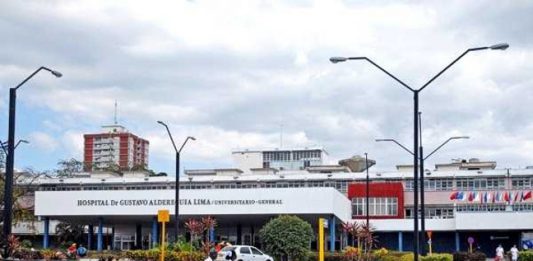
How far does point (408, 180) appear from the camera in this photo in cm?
9269

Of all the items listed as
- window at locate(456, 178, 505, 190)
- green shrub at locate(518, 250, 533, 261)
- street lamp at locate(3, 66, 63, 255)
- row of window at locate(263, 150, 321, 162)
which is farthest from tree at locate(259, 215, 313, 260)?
row of window at locate(263, 150, 321, 162)

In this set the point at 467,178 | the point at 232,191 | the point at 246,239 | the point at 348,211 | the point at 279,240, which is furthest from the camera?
the point at 467,178

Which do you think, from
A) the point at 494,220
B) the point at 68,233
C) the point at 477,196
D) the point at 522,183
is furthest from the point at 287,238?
the point at 68,233

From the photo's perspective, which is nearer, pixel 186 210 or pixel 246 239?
pixel 186 210

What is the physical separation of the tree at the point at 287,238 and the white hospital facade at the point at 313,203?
412 inches

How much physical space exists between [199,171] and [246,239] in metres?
25.0

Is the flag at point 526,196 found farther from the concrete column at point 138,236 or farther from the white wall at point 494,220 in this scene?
the concrete column at point 138,236

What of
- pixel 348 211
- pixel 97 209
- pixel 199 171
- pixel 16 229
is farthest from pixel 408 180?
pixel 16 229

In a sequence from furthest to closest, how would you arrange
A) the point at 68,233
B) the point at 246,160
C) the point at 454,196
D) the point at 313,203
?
the point at 246,160 → the point at 68,233 → the point at 454,196 → the point at 313,203

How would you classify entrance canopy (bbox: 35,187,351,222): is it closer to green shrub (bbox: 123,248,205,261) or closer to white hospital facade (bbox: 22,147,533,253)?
white hospital facade (bbox: 22,147,533,253)

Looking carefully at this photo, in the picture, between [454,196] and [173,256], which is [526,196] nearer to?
[454,196]

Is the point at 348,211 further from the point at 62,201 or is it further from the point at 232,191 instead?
the point at 62,201

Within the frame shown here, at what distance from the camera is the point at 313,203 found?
6425 cm

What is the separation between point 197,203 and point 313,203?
9441mm
